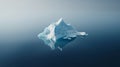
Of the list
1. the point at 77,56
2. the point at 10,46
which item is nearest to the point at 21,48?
the point at 10,46

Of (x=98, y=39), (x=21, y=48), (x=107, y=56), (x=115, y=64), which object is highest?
(x=98, y=39)

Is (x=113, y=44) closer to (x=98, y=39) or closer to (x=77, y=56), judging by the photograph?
(x=98, y=39)

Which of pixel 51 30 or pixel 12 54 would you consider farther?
pixel 51 30

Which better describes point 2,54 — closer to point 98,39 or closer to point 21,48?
point 21,48

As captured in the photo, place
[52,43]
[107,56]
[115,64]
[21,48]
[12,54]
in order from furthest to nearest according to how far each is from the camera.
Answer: [52,43] → [21,48] → [12,54] → [107,56] → [115,64]

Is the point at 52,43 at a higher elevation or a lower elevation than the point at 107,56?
higher

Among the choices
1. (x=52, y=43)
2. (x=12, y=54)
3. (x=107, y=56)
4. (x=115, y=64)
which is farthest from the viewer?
(x=52, y=43)

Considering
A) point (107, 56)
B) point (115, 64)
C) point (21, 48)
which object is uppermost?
point (21, 48)

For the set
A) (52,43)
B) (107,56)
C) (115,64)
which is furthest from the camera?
(52,43)

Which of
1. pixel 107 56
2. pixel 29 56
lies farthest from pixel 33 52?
pixel 107 56
